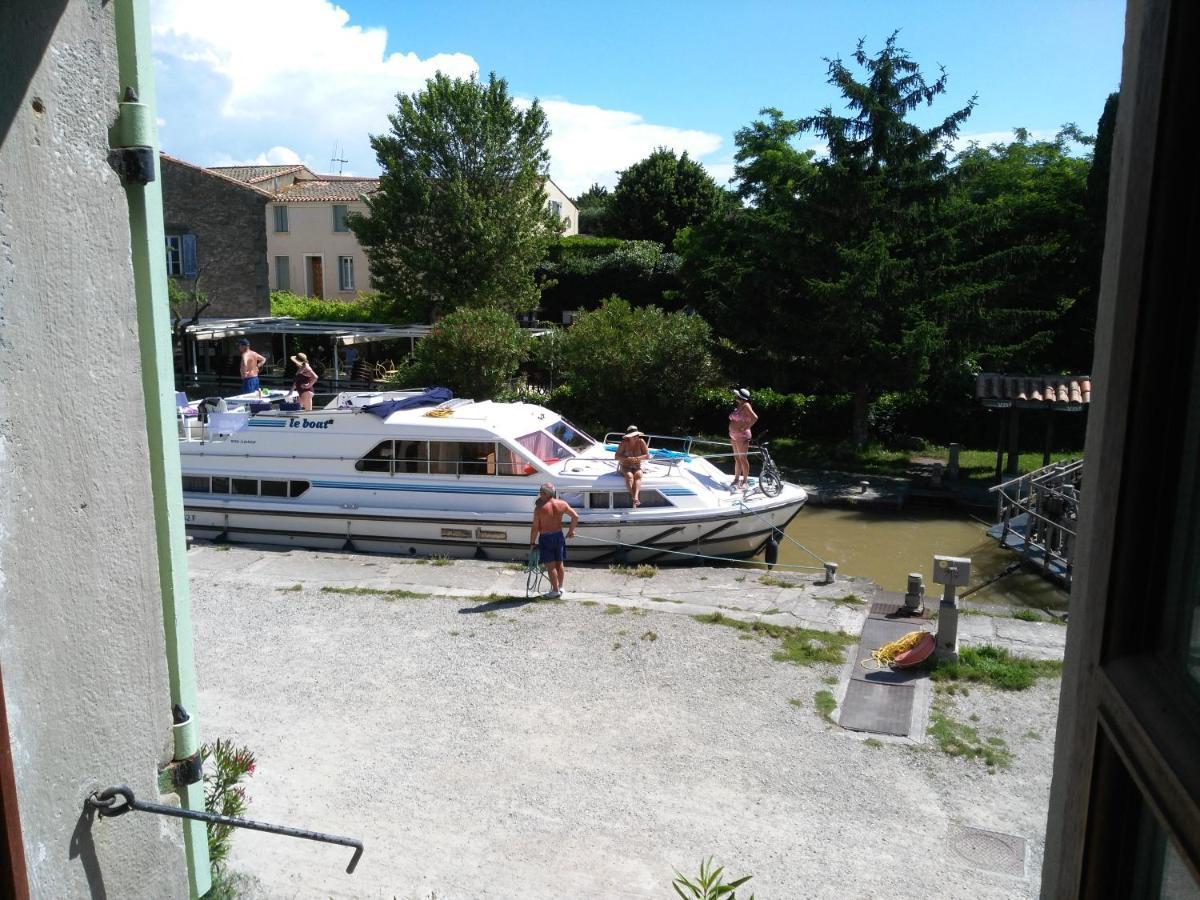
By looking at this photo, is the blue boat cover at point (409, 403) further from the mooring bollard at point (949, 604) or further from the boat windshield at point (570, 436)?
the mooring bollard at point (949, 604)

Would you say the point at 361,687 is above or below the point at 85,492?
below

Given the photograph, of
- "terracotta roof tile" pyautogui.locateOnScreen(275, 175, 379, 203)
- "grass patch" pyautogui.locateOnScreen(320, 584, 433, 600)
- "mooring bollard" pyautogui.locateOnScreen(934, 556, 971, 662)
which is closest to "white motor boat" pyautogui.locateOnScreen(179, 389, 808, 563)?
"grass patch" pyautogui.locateOnScreen(320, 584, 433, 600)

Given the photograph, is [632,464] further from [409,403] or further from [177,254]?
[177,254]

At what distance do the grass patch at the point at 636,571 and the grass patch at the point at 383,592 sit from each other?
304 centimetres

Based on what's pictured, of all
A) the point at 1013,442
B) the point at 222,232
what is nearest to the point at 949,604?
the point at 1013,442

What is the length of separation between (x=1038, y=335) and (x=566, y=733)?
62.2 feet

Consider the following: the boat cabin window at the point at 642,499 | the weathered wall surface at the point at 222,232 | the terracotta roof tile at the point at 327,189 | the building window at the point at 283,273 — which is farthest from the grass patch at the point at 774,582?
the building window at the point at 283,273

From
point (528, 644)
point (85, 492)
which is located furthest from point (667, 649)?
point (85, 492)

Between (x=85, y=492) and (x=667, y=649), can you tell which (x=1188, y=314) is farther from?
(x=667, y=649)

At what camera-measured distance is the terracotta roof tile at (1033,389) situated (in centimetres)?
1933

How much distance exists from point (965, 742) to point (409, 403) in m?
10.5

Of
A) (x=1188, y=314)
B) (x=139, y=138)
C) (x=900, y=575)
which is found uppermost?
(x=139, y=138)

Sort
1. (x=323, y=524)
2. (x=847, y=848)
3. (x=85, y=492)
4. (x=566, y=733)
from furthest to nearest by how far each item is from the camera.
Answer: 1. (x=323, y=524)
2. (x=566, y=733)
3. (x=847, y=848)
4. (x=85, y=492)

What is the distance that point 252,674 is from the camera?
1075 cm
